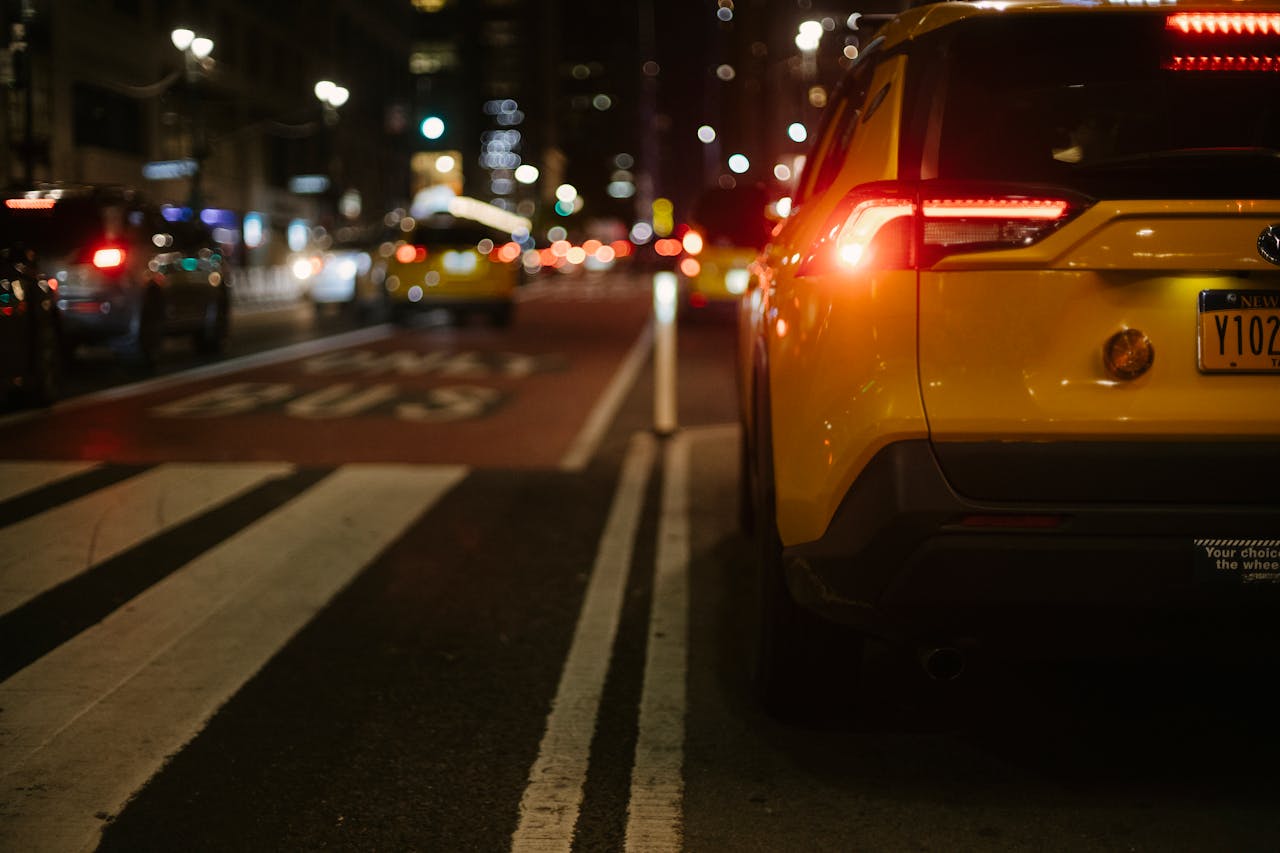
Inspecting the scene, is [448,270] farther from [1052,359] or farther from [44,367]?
[1052,359]

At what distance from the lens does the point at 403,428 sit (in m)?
11.7

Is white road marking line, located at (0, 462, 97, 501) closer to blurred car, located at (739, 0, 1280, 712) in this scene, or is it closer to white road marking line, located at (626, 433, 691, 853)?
white road marking line, located at (626, 433, 691, 853)

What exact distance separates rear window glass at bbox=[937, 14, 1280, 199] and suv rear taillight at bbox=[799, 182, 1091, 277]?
0.13 m

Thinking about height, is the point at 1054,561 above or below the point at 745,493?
above

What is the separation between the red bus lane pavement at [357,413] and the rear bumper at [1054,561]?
20.8 ft

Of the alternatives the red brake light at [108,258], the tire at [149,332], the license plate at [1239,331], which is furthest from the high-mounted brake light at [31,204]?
the license plate at [1239,331]

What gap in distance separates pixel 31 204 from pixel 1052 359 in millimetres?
12480

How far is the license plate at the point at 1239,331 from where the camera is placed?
11.4ft

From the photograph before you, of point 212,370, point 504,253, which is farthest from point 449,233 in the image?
point 212,370

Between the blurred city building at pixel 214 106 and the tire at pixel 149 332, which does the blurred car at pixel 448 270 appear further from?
the tire at pixel 149 332

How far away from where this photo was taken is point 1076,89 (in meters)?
3.86

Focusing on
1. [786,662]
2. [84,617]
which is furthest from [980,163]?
[84,617]

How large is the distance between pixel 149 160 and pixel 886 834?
4858 centimetres

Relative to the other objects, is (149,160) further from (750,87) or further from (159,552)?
(159,552)
